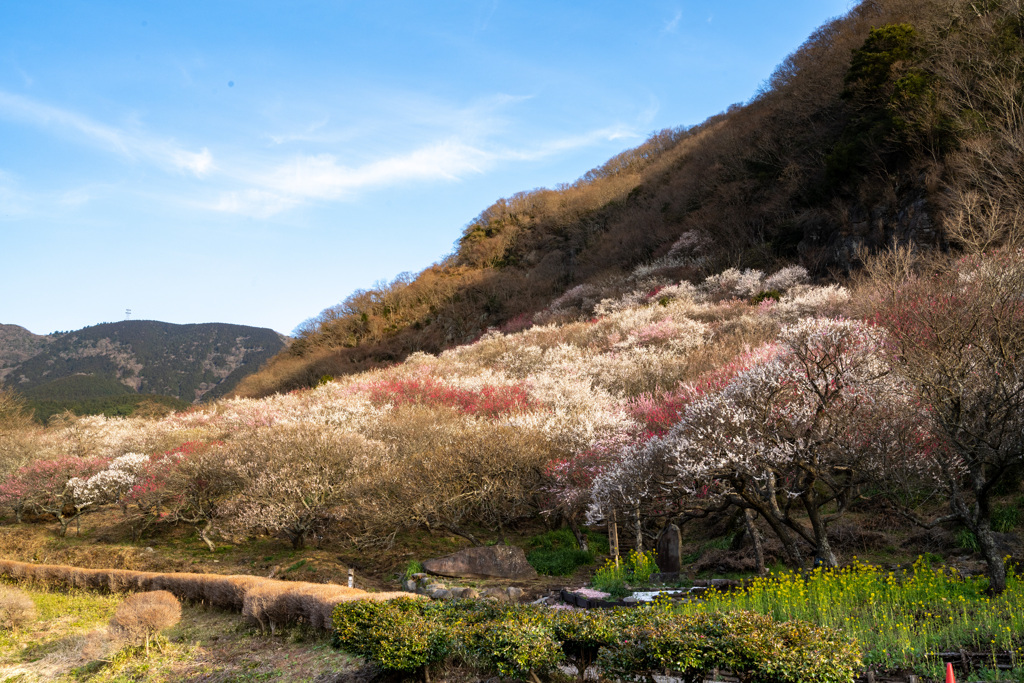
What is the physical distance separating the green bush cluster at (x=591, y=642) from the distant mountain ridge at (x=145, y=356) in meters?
116

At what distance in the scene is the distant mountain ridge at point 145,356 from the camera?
124562mm

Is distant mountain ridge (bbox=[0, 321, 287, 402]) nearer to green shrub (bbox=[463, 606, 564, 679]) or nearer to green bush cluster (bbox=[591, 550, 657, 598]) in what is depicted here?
green bush cluster (bbox=[591, 550, 657, 598])

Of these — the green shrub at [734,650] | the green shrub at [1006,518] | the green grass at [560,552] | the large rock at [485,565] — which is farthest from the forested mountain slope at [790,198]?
the large rock at [485,565]

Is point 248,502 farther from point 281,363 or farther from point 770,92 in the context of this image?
point 770,92

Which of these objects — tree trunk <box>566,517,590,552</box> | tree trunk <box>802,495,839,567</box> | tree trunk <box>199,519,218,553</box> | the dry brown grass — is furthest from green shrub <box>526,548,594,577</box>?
tree trunk <box>199,519,218,553</box>

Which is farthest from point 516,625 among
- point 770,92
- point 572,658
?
point 770,92

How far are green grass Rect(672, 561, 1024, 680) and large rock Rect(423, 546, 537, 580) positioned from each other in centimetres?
502

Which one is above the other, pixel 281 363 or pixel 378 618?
pixel 281 363

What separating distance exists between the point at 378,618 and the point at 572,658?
2.34m

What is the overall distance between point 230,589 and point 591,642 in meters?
A: 8.05

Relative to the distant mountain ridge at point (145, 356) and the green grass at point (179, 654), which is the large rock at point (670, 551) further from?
the distant mountain ridge at point (145, 356)

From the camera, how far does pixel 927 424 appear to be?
7.71m

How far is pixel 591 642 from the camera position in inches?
219

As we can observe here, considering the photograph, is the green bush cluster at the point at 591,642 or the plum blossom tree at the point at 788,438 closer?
the green bush cluster at the point at 591,642
